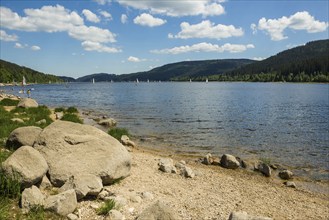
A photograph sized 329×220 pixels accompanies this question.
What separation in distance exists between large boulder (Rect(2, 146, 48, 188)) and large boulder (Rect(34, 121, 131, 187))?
109cm

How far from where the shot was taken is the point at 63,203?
992cm

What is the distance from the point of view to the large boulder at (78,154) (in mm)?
12727

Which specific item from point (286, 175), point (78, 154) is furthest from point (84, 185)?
point (286, 175)

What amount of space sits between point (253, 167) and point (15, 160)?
16227mm

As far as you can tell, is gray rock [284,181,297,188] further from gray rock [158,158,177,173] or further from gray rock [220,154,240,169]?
gray rock [158,158,177,173]

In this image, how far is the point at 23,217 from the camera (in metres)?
9.32

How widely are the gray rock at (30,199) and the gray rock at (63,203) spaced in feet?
0.80

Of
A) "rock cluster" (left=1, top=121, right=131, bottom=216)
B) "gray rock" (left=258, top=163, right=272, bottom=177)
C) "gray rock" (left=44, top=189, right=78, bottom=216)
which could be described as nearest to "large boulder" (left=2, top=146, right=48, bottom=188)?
"rock cluster" (left=1, top=121, right=131, bottom=216)

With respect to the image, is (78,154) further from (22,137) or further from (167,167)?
(167,167)

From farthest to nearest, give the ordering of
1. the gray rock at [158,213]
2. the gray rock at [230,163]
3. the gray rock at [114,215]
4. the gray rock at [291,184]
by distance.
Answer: the gray rock at [230,163] → the gray rock at [291,184] → the gray rock at [114,215] → the gray rock at [158,213]

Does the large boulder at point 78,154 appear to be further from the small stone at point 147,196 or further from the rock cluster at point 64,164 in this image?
the small stone at point 147,196

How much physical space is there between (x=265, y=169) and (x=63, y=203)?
14.8 metres

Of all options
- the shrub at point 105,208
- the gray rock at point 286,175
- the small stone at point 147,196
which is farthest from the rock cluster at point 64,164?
the gray rock at point 286,175

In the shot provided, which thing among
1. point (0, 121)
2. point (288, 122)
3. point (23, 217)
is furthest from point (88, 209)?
point (288, 122)
